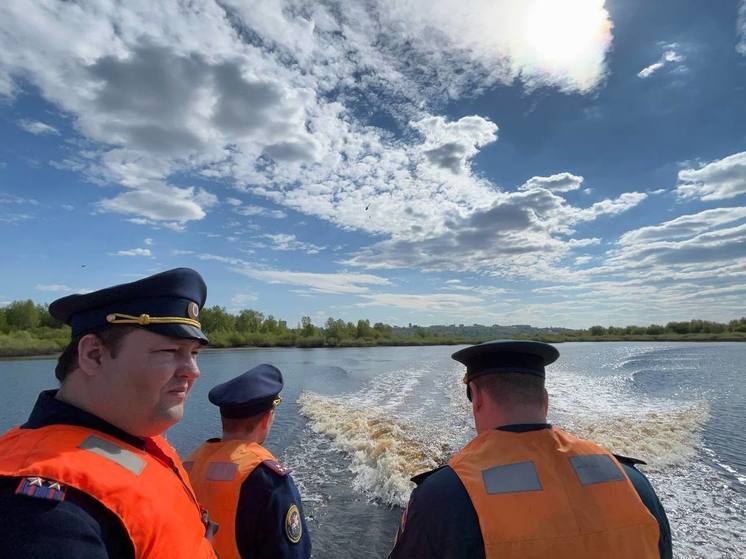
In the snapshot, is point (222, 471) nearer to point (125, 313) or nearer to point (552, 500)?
point (125, 313)

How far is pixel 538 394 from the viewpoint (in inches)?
89.6

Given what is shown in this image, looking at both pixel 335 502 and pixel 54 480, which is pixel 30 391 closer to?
pixel 335 502

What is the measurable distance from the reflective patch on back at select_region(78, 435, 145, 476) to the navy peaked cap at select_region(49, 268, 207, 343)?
426 millimetres

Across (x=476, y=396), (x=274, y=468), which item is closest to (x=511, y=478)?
(x=476, y=396)

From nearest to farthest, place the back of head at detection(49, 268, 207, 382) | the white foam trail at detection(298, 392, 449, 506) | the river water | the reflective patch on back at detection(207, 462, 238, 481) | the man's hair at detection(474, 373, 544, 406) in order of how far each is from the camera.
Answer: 1. the back of head at detection(49, 268, 207, 382)
2. the man's hair at detection(474, 373, 544, 406)
3. the reflective patch on back at detection(207, 462, 238, 481)
4. the river water
5. the white foam trail at detection(298, 392, 449, 506)

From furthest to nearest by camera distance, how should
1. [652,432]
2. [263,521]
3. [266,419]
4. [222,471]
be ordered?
[652,432], [266,419], [222,471], [263,521]

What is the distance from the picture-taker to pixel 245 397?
325 centimetres

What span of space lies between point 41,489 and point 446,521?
1.45m

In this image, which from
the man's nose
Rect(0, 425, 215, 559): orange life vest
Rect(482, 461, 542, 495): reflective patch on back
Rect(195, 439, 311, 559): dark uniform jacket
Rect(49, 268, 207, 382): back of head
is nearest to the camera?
Rect(0, 425, 215, 559): orange life vest

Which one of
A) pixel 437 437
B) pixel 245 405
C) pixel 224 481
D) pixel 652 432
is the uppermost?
pixel 245 405

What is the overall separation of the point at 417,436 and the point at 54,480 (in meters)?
12.1

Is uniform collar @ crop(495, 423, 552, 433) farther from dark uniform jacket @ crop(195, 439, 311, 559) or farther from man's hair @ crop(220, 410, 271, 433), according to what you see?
man's hair @ crop(220, 410, 271, 433)

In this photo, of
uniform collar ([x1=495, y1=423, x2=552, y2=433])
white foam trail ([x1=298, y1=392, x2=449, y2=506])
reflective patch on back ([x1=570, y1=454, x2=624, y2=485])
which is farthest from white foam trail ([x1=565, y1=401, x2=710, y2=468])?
uniform collar ([x1=495, y1=423, x2=552, y2=433])

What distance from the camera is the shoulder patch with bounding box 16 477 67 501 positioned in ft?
3.92
